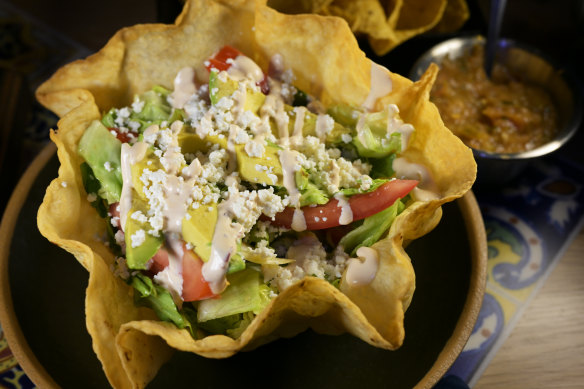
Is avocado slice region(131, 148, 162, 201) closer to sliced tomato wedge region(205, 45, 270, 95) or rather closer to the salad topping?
the salad topping

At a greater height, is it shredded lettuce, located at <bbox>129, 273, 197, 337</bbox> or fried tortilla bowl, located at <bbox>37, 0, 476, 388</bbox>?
fried tortilla bowl, located at <bbox>37, 0, 476, 388</bbox>

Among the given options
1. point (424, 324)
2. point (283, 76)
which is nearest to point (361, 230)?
point (424, 324)

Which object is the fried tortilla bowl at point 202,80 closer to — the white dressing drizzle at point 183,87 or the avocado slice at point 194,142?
the white dressing drizzle at point 183,87

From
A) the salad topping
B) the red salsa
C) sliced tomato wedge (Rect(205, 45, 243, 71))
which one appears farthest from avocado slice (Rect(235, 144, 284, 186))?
the red salsa

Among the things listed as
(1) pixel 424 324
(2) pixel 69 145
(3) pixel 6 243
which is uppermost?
(2) pixel 69 145

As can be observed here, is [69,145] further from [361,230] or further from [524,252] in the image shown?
[524,252]
